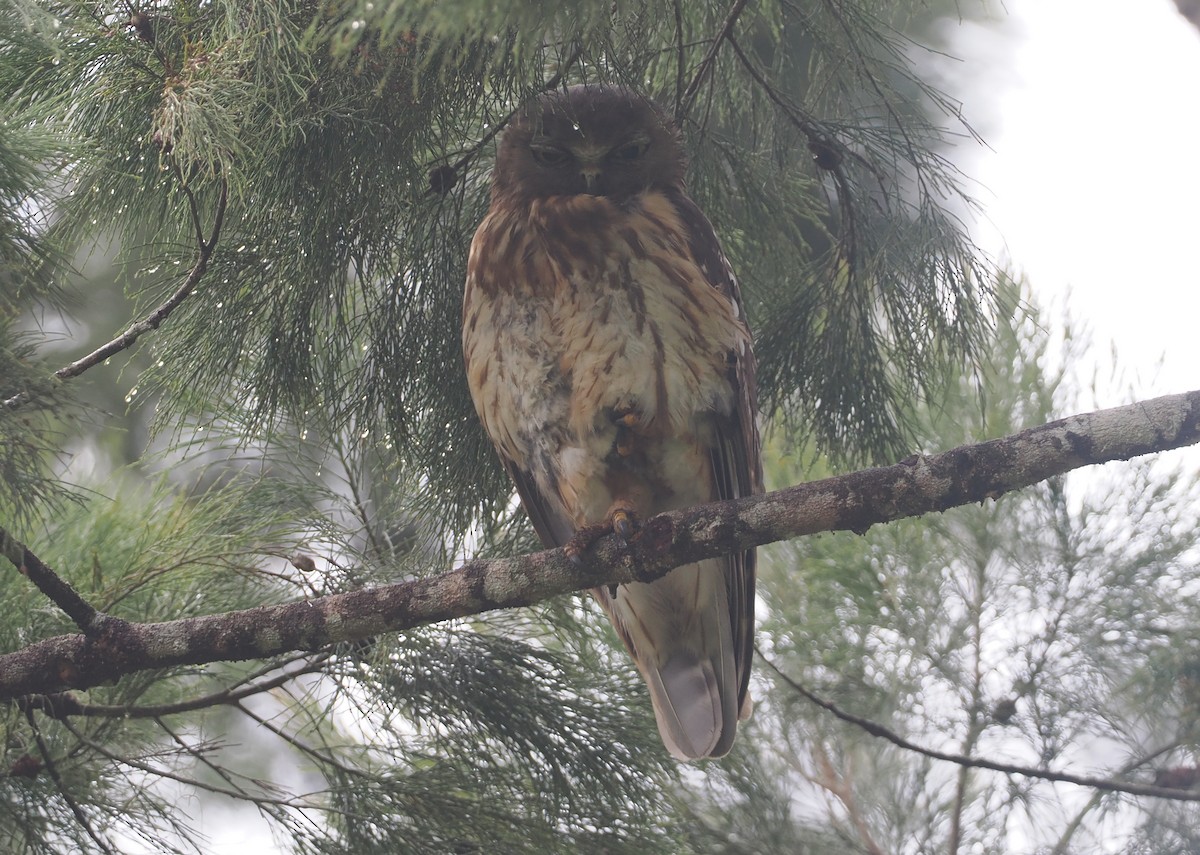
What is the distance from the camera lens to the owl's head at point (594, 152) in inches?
106

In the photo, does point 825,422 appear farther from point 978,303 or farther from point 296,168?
point 296,168

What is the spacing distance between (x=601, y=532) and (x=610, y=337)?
0.46 metres

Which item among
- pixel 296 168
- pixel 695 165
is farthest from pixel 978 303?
pixel 296 168

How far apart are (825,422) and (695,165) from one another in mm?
695

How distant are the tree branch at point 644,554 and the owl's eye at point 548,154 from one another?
99cm

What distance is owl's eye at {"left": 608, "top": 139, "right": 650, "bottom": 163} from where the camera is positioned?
109 inches

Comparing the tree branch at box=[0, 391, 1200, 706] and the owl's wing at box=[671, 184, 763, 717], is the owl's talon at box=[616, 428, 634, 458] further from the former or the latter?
the tree branch at box=[0, 391, 1200, 706]

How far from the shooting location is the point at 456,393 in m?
2.73

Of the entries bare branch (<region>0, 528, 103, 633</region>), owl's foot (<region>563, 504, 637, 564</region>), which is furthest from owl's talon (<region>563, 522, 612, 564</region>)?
bare branch (<region>0, 528, 103, 633</region>)

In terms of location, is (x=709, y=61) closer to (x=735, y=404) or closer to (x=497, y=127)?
(x=497, y=127)

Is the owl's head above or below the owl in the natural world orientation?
above

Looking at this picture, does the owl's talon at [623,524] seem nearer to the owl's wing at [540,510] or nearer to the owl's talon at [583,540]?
the owl's talon at [583,540]

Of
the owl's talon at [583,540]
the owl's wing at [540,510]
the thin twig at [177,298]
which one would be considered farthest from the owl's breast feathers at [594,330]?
the thin twig at [177,298]

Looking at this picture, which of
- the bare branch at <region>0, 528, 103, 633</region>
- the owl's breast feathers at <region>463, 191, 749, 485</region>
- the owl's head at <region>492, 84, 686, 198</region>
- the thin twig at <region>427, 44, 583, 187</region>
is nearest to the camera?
the bare branch at <region>0, 528, 103, 633</region>
